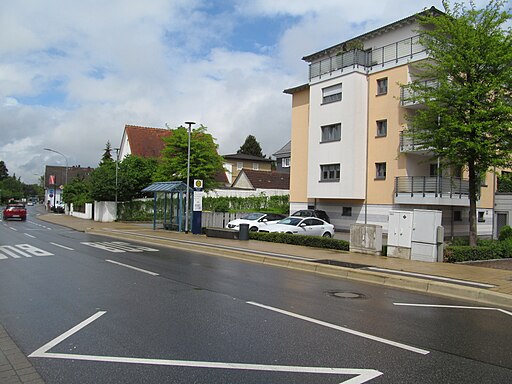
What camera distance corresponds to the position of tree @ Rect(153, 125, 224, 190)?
35.6m

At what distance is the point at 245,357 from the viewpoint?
5.11 metres

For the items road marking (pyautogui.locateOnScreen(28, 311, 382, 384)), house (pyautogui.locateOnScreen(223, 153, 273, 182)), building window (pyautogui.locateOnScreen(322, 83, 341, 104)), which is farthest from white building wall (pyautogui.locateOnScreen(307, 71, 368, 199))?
house (pyautogui.locateOnScreen(223, 153, 273, 182))

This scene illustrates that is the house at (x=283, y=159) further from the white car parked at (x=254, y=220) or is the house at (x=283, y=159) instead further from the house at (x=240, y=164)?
the white car parked at (x=254, y=220)

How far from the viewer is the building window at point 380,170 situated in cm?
2993

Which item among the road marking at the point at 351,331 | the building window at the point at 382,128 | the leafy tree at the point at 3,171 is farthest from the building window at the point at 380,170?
the leafy tree at the point at 3,171

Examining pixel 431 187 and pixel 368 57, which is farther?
pixel 368 57

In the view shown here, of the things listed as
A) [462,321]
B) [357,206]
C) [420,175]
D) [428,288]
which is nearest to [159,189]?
[357,206]

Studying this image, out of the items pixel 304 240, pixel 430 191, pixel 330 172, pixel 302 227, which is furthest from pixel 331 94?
pixel 304 240

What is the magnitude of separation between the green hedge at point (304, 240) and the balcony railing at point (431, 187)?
11458mm

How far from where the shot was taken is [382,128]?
30.3 meters

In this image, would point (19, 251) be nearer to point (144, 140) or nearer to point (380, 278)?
point (380, 278)

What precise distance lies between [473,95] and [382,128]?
13.8 m

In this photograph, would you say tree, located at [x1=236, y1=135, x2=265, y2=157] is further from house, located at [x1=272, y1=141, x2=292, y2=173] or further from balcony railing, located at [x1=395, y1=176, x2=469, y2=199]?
balcony railing, located at [x1=395, y1=176, x2=469, y2=199]

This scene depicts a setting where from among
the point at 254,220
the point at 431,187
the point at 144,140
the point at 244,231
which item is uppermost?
the point at 144,140
